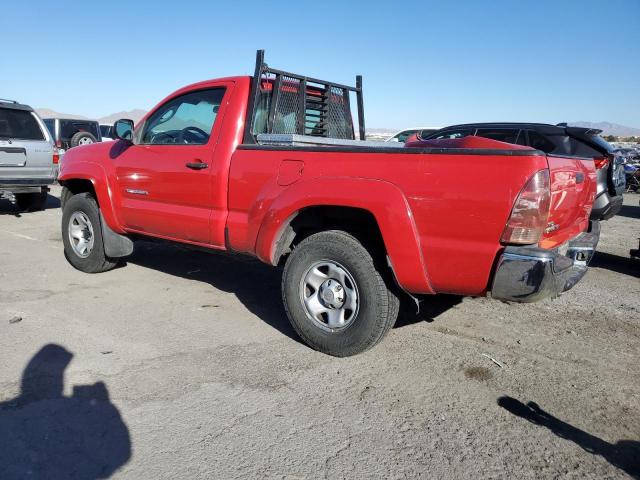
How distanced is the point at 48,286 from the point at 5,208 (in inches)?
276

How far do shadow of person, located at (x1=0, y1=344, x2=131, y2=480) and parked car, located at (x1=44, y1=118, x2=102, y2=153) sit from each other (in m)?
15.5

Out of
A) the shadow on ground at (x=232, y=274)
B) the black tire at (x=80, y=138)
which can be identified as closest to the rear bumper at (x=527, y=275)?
the shadow on ground at (x=232, y=274)

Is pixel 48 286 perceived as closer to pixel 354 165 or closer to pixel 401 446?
pixel 354 165

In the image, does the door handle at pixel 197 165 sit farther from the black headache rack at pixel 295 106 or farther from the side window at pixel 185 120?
the black headache rack at pixel 295 106

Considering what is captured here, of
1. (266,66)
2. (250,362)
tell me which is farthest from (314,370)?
(266,66)

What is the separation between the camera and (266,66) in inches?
177

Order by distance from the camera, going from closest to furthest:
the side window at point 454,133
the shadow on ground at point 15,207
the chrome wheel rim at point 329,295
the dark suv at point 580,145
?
the chrome wheel rim at point 329,295 < the dark suv at point 580,145 < the side window at point 454,133 < the shadow on ground at point 15,207

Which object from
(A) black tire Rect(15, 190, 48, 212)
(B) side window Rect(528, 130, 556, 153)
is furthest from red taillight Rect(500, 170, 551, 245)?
(A) black tire Rect(15, 190, 48, 212)

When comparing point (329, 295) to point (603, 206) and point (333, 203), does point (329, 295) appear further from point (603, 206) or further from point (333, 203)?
point (603, 206)

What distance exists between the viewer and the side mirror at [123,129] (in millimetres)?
5316

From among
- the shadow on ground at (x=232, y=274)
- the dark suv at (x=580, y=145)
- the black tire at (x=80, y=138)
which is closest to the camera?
the shadow on ground at (x=232, y=274)

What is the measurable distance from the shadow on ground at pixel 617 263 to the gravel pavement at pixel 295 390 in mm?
1452

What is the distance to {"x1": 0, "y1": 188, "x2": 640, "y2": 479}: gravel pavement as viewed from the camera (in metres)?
2.54

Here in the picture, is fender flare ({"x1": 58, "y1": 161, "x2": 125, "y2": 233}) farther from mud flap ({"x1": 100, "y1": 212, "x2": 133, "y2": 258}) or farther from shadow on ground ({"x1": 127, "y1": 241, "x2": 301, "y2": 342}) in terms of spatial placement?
shadow on ground ({"x1": 127, "y1": 241, "x2": 301, "y2": 342})
